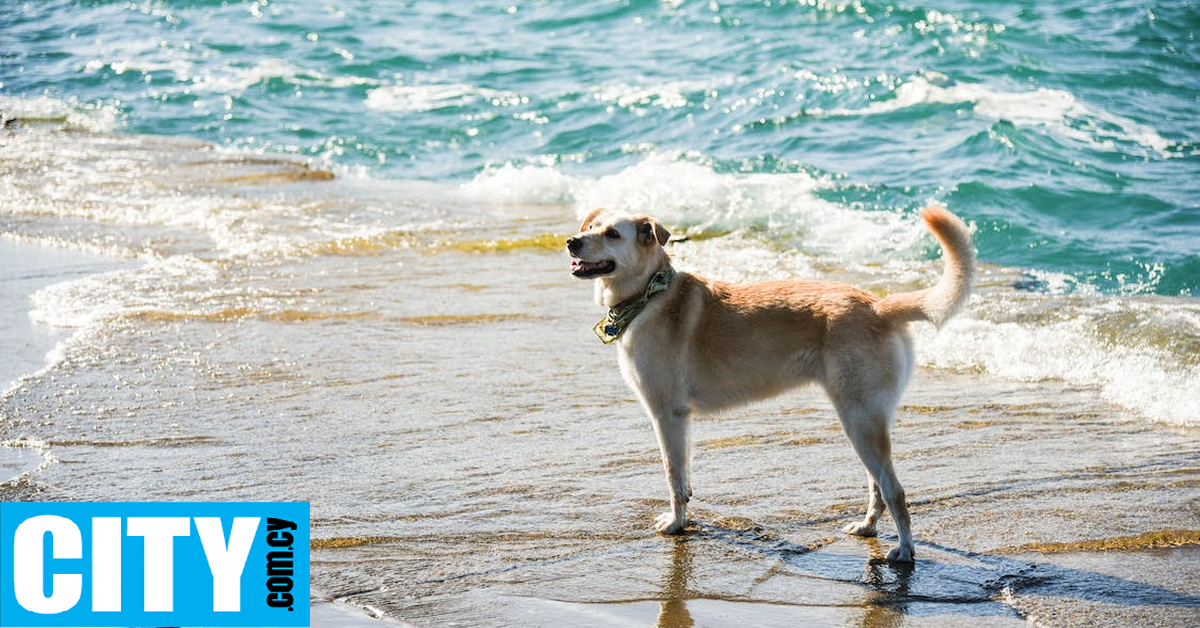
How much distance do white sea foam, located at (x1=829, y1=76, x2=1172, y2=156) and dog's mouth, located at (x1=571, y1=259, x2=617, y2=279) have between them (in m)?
11.9

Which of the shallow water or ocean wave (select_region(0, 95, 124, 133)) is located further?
ocean wave (select_region(0, 95, 124, 133))

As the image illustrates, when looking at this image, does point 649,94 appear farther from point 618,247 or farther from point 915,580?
point 915,580

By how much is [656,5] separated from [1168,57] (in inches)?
435

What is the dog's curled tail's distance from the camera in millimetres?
5531

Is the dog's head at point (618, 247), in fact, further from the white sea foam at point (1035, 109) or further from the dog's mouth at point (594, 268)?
the white sea foam at point (1035, 109)

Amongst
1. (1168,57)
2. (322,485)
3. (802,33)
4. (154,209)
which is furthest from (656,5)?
(322,485)

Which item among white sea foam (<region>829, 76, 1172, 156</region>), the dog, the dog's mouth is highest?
the dog's mouth

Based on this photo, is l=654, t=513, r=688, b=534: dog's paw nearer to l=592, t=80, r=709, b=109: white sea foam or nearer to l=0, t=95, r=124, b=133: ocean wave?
l=592, t=80, r=709, b=109: white sea foam

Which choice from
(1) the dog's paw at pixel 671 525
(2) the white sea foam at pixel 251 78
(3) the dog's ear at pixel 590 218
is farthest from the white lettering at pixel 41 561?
(2) the white sea foam at pixel 251 78

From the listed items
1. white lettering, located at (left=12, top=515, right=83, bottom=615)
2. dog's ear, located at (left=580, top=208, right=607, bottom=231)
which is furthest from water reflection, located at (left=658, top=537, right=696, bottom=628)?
white lettering, located at (left=12, top=515, right=83, bottom=615)

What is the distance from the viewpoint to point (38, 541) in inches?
218

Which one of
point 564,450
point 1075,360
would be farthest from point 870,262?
point 564,450

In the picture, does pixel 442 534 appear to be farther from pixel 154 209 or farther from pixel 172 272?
pixel 154 209

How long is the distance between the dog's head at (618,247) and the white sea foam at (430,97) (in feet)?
51.5
